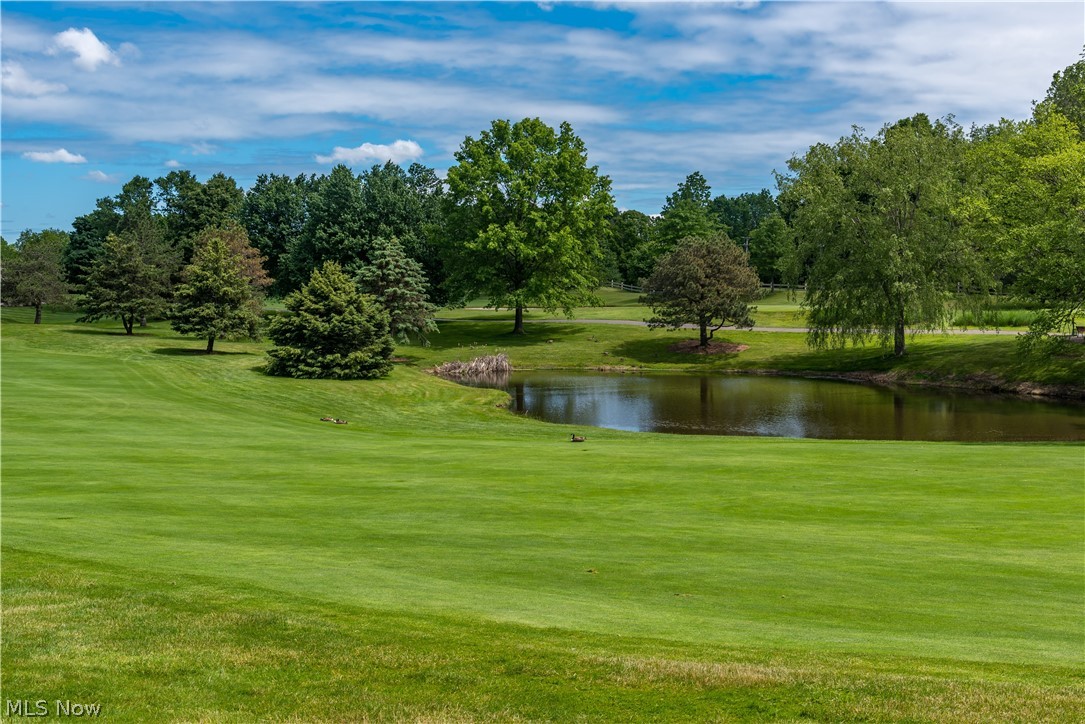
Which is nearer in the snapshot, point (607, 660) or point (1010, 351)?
point (607, 660)

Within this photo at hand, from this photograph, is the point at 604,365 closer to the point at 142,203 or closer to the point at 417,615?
the point at 417,615

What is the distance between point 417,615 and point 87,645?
368 cm

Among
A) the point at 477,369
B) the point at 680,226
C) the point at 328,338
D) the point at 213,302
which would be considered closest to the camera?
the point at 328,338

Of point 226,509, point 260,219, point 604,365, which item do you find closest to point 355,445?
point 226,509

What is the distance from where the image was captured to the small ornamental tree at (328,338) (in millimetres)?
52188

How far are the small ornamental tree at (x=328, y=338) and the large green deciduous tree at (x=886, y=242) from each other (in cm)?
3220

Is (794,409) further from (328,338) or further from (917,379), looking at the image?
(328,338)

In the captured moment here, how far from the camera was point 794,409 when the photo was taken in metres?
48.2

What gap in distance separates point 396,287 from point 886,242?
1476 inches

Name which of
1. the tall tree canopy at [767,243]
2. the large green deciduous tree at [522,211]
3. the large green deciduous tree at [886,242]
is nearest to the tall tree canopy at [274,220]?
the large green deciduous tree at [522,211]

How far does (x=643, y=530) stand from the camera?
16719 millimetres

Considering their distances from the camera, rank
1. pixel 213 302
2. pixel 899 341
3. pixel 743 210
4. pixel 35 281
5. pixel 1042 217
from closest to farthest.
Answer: pixel 1042 217, pixel 213 302, pixel 899 341, pixel 35 281, pixel 743 210

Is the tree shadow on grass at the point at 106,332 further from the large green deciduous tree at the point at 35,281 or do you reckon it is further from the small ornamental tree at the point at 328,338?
the small ornamental tree at the point at 328,338

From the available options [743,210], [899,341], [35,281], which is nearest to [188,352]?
[35,281]
